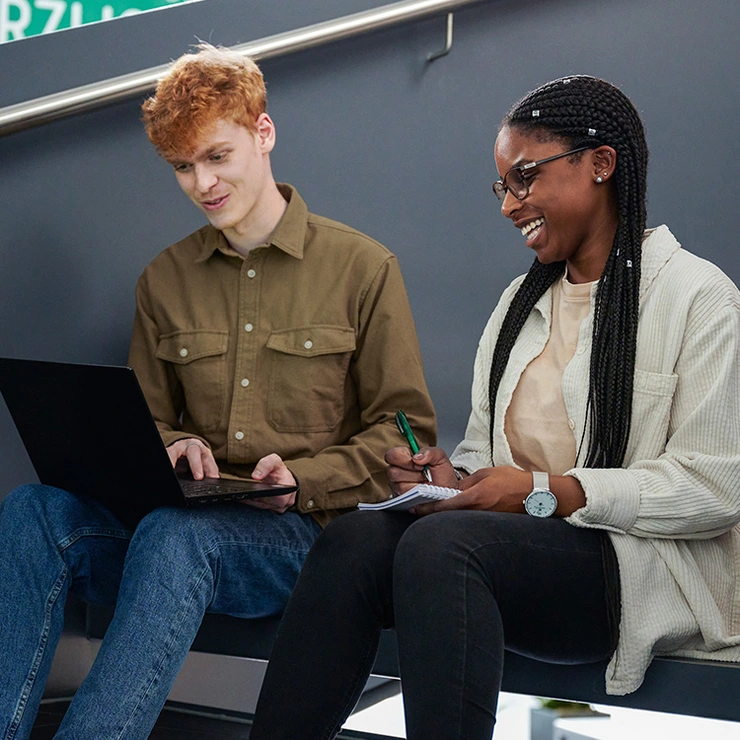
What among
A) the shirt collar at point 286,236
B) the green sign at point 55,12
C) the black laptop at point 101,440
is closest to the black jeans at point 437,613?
the black laptop at point 101,440

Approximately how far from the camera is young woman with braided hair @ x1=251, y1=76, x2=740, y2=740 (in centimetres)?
115

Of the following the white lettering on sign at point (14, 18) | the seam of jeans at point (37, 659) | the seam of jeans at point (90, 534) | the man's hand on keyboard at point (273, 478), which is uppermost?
the white lettering on sign at point (14, 18)

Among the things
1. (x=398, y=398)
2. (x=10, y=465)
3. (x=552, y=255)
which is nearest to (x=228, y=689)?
(x=10, y=465)

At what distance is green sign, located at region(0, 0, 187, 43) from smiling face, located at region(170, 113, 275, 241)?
0.76 metres

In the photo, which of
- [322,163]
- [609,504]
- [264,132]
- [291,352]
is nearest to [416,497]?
[609,504]

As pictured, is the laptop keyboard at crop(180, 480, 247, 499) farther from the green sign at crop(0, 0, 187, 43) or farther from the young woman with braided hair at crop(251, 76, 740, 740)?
the green sign at crop(0, 0, 187, 43)

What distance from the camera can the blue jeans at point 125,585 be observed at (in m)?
1.29

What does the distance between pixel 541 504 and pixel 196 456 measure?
588 millimetres

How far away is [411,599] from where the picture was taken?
1.14 m

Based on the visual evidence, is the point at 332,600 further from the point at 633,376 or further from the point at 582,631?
the point at 633,376

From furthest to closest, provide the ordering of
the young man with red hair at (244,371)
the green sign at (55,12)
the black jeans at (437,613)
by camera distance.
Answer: the green sign at (55,12) < the young man with red hair at (244,371) < the black jeans at (437,613)

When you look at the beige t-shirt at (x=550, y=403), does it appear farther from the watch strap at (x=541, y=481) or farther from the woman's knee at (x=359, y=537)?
the woman's knee at (x=359, y=537)

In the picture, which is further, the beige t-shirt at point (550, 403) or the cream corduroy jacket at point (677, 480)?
the beige t-shirt at point (550, 403)

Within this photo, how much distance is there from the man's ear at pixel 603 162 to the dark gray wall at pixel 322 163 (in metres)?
0.59
